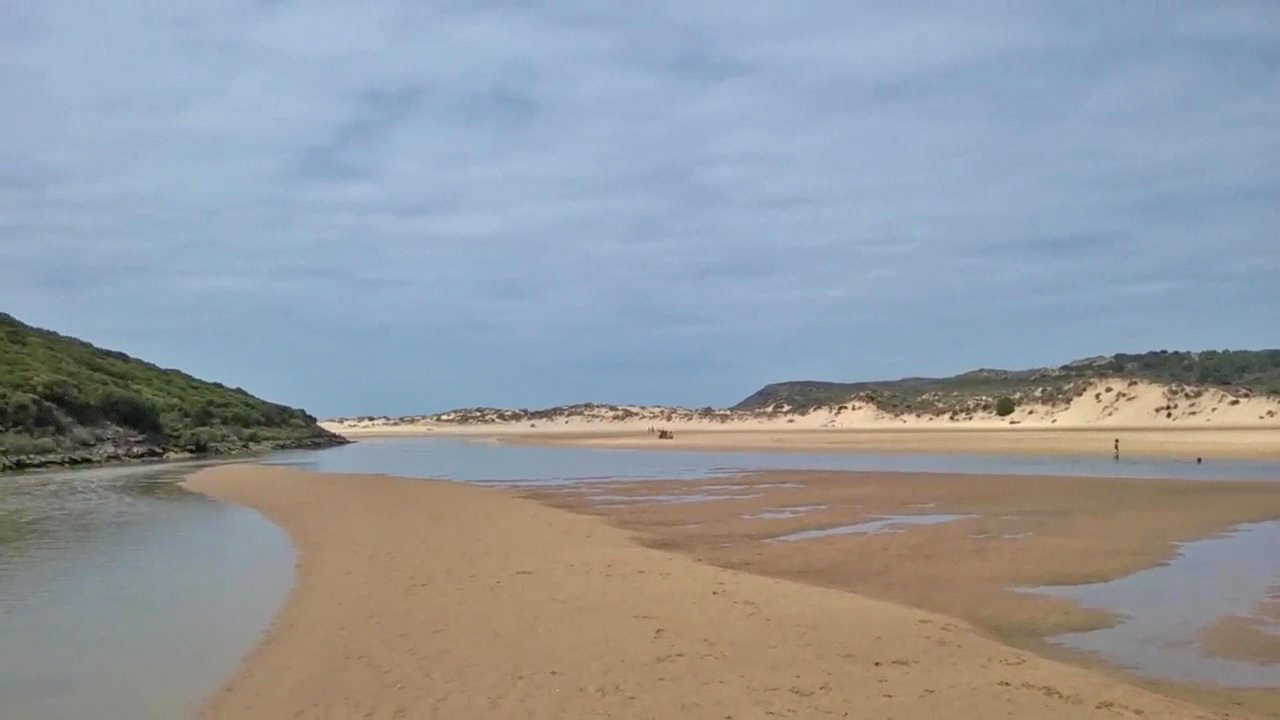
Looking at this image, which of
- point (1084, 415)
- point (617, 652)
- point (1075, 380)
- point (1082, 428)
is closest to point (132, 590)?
point (617, 652)

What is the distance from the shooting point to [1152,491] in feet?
76.7

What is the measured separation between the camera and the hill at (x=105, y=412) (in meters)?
46.6

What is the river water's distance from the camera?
791 centimetres

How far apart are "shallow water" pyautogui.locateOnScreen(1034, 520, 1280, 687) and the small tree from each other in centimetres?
5460

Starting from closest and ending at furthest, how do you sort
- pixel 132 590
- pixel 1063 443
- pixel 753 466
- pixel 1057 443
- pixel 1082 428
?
pixel 132 590
pixel 753 466
pixel 1063 443
pixel 1057 443
pixel 1082 428

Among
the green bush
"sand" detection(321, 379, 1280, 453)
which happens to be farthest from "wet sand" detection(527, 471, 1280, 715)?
the green bush

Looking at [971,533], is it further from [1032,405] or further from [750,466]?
[1032,405]

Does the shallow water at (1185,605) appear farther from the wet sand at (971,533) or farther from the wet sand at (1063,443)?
the wet sand at (1063,443)

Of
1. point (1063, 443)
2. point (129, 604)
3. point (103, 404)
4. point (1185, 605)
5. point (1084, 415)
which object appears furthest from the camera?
point (1084, 415)

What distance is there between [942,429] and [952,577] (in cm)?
5802

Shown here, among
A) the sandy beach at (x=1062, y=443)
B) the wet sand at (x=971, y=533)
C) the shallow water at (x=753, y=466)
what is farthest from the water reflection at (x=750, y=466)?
the wet sand at (x=971, y=533)

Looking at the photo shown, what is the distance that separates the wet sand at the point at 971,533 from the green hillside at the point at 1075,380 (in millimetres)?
43000

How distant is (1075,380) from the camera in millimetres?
75125

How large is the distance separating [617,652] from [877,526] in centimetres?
1038
